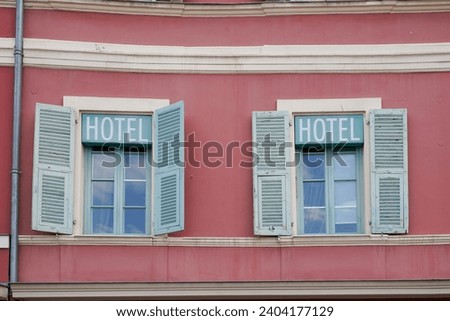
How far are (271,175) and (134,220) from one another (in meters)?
1.82

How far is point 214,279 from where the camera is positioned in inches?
795

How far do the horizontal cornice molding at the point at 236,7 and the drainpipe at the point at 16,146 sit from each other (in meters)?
0.44

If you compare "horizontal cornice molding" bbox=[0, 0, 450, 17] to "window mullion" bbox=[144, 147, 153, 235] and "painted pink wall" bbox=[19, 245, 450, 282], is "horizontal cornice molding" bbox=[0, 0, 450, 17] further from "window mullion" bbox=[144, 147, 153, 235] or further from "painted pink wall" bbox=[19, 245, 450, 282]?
"painted pink wall" bbox=[19, 245, 450, 282]

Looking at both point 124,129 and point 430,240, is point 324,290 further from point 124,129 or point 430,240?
point 124,129

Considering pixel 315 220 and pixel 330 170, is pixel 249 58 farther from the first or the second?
pixel 315 220

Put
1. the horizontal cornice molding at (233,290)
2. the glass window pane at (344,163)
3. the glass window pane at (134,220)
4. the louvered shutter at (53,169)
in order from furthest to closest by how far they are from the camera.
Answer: the glass window pane at (344,163) → the glass window pane at (134,220) → the louvered shutter at (53,169) → the horizontal cornice molding at (233,290)

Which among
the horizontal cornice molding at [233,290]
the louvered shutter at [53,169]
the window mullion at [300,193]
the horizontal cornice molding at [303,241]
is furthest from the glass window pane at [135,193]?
the window mullion at [300,193]

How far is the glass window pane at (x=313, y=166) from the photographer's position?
2075 cm

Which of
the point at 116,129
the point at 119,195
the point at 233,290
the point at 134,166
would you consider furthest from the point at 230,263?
the point at 116,129

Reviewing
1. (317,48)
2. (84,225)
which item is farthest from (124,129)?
(317,48)

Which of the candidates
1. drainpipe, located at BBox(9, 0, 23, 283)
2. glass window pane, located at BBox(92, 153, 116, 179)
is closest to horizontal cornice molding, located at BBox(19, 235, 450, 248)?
drainpipe, located at BBox(9, 0, 23, 283)

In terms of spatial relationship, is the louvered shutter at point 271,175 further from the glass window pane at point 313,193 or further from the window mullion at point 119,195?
the window mullion at point 119,195

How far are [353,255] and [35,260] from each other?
12.9ft

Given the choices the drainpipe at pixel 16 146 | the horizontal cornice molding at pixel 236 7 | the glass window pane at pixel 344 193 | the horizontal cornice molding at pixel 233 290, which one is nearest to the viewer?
the horizontal cornice molding at pixel 233 290
